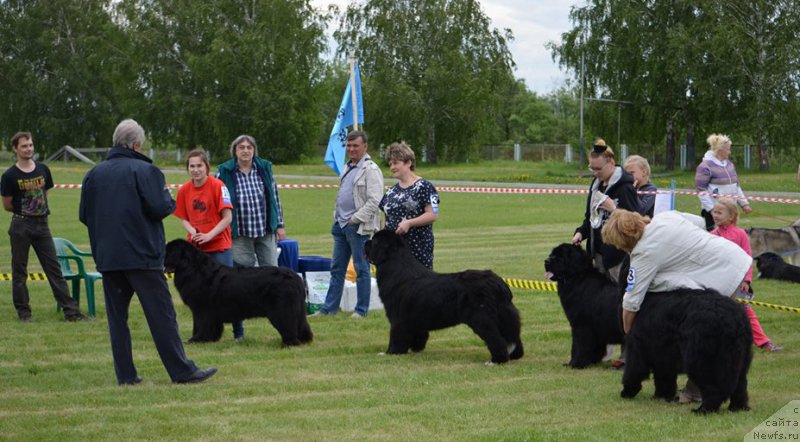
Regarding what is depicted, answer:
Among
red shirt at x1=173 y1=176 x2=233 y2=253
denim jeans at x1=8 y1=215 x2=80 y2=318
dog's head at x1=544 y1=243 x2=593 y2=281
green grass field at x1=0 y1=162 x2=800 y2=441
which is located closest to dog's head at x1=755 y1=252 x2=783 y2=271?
green grass field at x1=0 y1=162 x2=800 y2=441

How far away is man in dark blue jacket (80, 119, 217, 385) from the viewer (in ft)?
22.1

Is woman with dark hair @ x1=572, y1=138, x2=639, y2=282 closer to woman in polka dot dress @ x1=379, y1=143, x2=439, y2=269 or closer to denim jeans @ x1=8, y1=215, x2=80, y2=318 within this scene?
woman in polka dot dress @ x1=379, y1=143, x2=439, y2=269

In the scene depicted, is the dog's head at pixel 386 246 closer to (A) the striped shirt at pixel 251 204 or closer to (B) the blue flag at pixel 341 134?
(A) the striped shirt at pixel 251 204

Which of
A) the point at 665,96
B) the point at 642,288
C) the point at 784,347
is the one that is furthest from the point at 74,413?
the point at 665,96

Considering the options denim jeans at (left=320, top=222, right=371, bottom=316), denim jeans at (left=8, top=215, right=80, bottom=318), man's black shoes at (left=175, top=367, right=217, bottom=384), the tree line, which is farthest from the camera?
the tree line

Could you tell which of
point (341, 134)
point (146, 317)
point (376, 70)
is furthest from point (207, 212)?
point (376, 70)

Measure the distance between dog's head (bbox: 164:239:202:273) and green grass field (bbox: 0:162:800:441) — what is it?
0.73 m

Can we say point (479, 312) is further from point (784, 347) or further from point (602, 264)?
point (784, 347)

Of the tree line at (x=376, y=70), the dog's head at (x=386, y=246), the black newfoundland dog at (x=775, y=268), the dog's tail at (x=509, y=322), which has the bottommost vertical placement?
the black newfoundland dog at (x=775, y=268)

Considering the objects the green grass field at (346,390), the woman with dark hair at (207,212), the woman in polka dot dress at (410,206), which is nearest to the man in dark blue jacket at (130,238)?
the green grass field at (346,390)

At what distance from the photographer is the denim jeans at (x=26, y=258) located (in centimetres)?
995

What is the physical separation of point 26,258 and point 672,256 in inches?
269

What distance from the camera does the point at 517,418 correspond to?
599cm

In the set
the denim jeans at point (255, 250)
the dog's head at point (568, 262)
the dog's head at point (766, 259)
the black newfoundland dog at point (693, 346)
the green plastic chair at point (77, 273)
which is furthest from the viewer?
the dog's head at point (766, 259)
